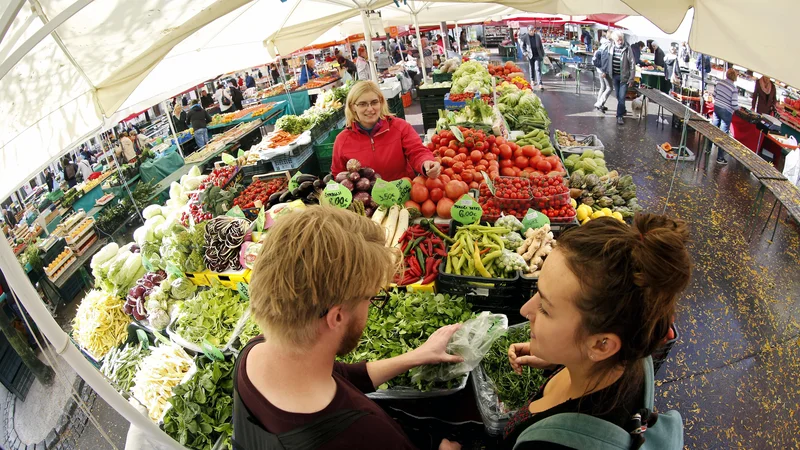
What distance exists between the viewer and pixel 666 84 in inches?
463

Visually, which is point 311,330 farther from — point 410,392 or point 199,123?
point 199,123

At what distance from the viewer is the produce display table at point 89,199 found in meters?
6.37

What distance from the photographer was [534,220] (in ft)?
10.9

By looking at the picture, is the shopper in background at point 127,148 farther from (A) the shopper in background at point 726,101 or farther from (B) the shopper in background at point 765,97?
(B) the shopper in background at point 765,97

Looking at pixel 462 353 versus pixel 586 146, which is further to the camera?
pixel 586 146

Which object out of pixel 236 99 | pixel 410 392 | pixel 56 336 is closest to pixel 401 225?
pixel 410 392

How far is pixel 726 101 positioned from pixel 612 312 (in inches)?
351

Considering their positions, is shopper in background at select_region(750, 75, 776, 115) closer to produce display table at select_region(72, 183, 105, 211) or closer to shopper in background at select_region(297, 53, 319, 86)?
produce display table at select_region(72, 183, 105, 211)

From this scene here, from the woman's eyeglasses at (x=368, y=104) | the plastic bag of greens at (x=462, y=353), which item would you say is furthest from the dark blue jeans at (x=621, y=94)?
the plastic bag of greens at (x=462, y=353)

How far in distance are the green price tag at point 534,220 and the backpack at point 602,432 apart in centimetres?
209

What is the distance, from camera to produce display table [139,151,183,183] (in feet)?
28.0

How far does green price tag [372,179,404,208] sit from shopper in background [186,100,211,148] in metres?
9.40

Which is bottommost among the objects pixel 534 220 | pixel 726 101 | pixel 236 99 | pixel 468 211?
pixel 726 101

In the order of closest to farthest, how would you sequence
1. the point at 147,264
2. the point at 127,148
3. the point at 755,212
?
the point at 147,264 → the point at 755,212 → the point at 127,148
